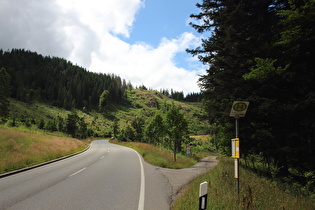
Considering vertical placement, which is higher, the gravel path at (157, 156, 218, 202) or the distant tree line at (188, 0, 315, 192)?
the distant tree line at (188, 0, 315, 192)

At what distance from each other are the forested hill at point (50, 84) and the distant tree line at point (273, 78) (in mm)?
109472

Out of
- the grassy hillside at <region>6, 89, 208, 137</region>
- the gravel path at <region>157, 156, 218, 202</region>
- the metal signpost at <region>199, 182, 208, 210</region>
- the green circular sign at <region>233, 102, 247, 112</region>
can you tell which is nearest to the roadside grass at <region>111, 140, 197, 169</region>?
the gravel path at <region>157, 156, 218, 202</region>

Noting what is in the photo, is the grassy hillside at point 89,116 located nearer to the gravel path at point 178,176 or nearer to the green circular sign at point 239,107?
the gravel path at point 178,176

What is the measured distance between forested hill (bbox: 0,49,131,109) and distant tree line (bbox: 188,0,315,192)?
359 ft

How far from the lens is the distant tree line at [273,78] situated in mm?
6500

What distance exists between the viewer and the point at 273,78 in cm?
689

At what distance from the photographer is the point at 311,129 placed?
6609 mm

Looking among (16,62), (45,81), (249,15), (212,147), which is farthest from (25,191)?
(16,62)

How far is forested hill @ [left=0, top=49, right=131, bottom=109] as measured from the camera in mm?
106375

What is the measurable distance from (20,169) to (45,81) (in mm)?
140918

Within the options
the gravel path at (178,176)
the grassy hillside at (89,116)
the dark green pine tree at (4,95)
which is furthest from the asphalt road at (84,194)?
the dark green pine tree at (4,95)

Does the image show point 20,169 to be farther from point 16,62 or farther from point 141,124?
point 16,62

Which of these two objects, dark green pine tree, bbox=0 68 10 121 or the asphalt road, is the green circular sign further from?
dark green pine tree, bbox=0 68 10 121

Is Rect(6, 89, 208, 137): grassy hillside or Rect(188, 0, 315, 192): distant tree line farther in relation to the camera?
Rect(6, 89, 208, 137): grassy hillside
